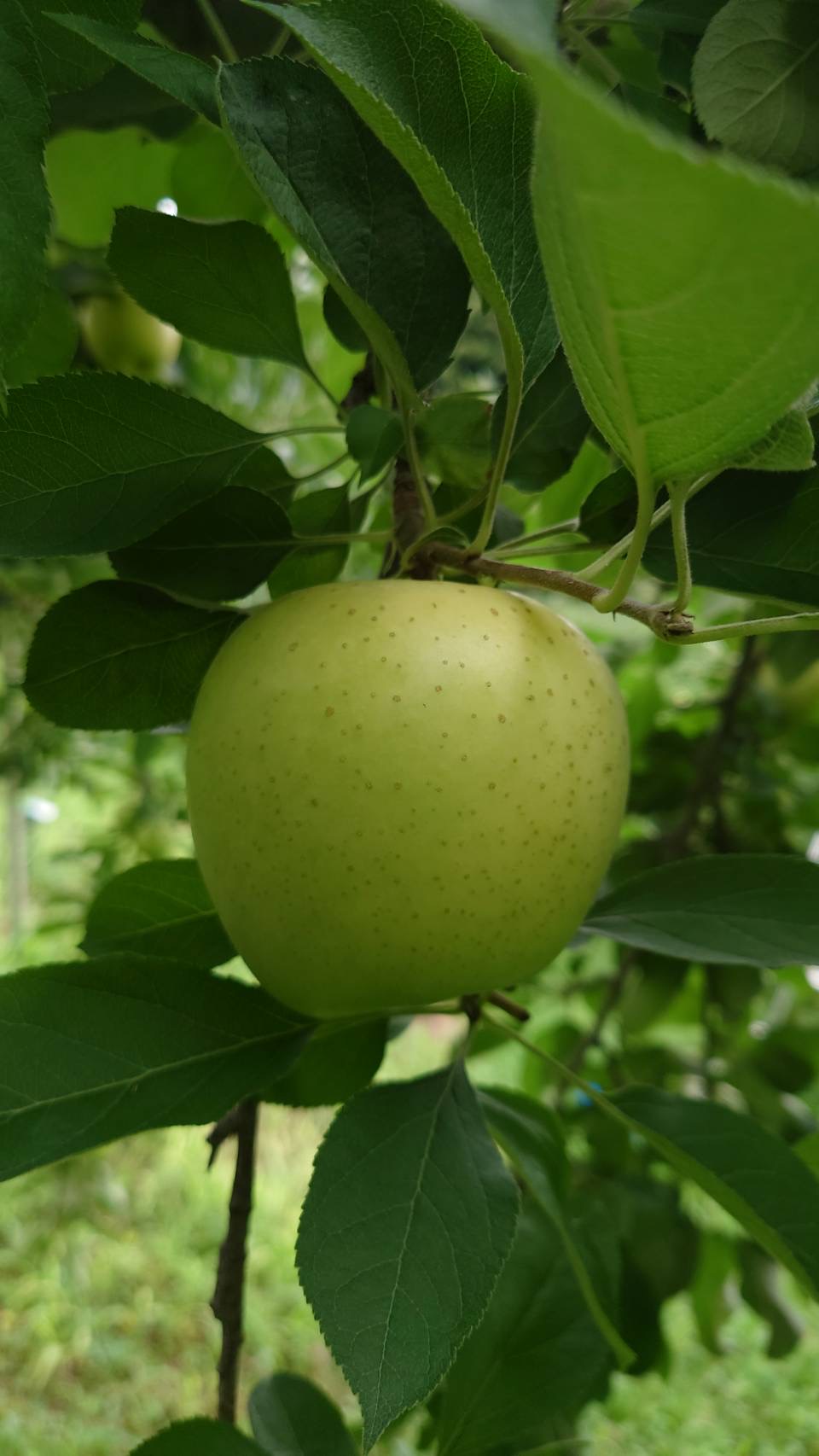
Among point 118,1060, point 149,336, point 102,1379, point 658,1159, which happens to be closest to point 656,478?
point 118,1060

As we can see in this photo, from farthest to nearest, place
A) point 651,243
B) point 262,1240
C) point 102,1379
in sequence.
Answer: point 262,1240 < point 102,1379 < point 651,243

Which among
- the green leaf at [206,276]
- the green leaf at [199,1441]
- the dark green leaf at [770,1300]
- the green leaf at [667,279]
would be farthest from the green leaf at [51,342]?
the dark green leaf at [770,1300]

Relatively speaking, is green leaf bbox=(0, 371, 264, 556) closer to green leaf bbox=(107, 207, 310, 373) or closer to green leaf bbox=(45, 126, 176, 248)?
green leaf bbox=(107, 207, 310, 373)

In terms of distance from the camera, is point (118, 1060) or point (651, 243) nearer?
point (651, 243)

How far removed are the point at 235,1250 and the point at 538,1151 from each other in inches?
5.7

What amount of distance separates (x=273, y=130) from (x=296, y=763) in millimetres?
186

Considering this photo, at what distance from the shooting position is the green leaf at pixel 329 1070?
1.67 feet

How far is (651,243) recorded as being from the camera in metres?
0.19

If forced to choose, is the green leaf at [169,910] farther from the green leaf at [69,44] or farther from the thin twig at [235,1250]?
the green leaf at [69,44]

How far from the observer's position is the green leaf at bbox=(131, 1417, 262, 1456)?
1.47ft

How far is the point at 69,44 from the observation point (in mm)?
365

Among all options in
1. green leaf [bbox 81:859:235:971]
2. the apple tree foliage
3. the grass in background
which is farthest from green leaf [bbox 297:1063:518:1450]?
the grass in background

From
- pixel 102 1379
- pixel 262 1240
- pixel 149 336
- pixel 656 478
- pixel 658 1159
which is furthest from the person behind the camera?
pixel 262 1240

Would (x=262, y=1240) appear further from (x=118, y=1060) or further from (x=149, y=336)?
(x=118, y=1060)
